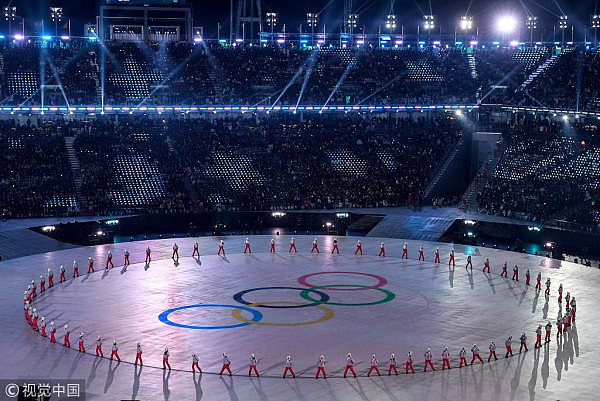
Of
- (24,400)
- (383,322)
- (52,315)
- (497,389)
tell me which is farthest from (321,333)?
(24,400)

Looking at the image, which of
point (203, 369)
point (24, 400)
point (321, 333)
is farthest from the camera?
point (321, 333)

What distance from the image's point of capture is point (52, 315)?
4994 centimetres

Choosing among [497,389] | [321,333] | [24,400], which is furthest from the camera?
[321,333]

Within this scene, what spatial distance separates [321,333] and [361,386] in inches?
329

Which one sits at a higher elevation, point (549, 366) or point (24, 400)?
point (24, 400)

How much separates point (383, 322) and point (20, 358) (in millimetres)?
18588

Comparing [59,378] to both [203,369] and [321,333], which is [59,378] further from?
[321,333]

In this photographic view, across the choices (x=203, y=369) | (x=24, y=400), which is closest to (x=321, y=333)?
(x=203, y=369)

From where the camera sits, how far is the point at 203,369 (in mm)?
41375

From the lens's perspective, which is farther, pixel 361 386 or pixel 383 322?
pixel 383 322

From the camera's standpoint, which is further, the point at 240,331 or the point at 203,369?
the point at 240,331

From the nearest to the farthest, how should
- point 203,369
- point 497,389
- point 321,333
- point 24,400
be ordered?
point 24,400, point 497,389, point 203,369, point 321,333

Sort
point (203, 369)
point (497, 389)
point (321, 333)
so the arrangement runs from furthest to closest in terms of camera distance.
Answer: point (321, 333) < point (203, 369) < point (497, 389)

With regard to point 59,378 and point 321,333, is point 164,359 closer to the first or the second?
point 59,378
